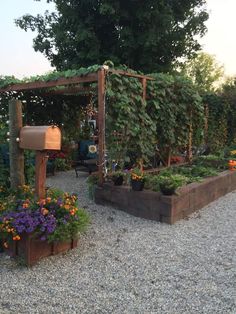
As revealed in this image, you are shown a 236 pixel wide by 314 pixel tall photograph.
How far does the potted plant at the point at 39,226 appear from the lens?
3.27 m

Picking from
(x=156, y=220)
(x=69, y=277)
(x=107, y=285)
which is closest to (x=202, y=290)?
(x=107, y=285)

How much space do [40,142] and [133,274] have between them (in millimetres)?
1513

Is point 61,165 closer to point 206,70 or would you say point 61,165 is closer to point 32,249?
point 32,249

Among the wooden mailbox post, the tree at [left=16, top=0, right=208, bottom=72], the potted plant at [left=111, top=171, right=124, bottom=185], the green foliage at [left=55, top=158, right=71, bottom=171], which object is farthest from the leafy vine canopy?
the tree at [left=16, top=0, right=208, bottom=72]

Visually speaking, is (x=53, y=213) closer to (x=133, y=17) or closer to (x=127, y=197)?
(x=127, y=197)

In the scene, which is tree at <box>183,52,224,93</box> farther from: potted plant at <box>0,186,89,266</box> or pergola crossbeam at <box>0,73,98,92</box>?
potted plant at <box>0,186,89,266</box>

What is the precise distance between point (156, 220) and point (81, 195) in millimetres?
1947

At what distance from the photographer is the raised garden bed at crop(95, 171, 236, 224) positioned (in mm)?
4801

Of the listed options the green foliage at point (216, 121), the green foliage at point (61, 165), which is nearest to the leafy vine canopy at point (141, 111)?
the green foliage at point (61, 165)

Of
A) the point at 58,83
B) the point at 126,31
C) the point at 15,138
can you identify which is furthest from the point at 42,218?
the point at 126,31

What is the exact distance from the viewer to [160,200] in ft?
15.9

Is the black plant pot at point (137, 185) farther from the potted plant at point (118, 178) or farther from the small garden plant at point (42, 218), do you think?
the small garden plant at point (42, 218)

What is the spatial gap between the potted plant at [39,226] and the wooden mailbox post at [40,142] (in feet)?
0.69

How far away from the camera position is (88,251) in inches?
146
